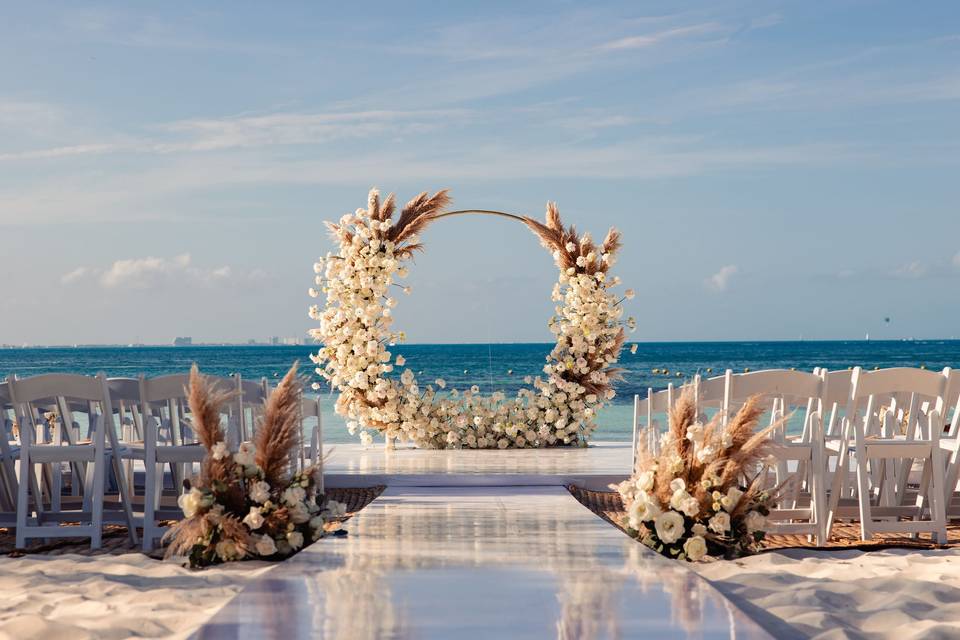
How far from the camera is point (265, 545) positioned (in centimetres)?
478

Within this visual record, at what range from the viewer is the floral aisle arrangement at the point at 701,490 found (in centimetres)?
497

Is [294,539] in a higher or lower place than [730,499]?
lower

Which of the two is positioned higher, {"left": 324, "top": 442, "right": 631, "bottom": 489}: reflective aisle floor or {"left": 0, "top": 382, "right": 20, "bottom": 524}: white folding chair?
{"left": 0, "top": 382, "right": 20, "bottom": 524}: white folding chair

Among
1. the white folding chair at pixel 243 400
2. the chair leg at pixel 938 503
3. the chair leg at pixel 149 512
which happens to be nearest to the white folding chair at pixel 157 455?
the chair leg at pixel 149 512

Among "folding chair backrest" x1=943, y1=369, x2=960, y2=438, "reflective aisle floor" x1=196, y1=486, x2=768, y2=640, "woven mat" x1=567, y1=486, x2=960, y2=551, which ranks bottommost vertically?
"woven mat" x1=567, y1=486, x2=960, y2=551

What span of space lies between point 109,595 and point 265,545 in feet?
2.31

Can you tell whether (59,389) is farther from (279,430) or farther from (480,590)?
(480,590)

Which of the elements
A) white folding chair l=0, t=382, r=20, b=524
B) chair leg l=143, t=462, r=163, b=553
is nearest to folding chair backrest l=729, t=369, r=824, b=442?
chair leg l=143, t=462, r=163, b=553

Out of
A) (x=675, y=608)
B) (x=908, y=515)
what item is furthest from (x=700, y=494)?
(x=908, y=515)

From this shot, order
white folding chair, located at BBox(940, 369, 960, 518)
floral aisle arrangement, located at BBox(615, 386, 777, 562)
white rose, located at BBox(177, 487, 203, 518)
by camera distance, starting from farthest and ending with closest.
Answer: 1. white folding chair, located at BBox(940, 369, 960, 518)
2. floral aisle arrangement, located at BBox(615, 386, 777, 562)
3. white rose, located at BBox(177, 487, 203, 518)

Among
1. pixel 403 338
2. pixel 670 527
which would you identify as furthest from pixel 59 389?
pixel 403 338

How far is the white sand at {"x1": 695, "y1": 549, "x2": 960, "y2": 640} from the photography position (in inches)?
147

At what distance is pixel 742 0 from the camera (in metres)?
17.6

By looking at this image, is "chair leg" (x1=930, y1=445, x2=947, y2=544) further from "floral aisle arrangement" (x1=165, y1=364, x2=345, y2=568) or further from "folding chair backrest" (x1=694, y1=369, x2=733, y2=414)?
"floral aisle arrangement" (x1=165, y1=364, x2=345, y2=568)
